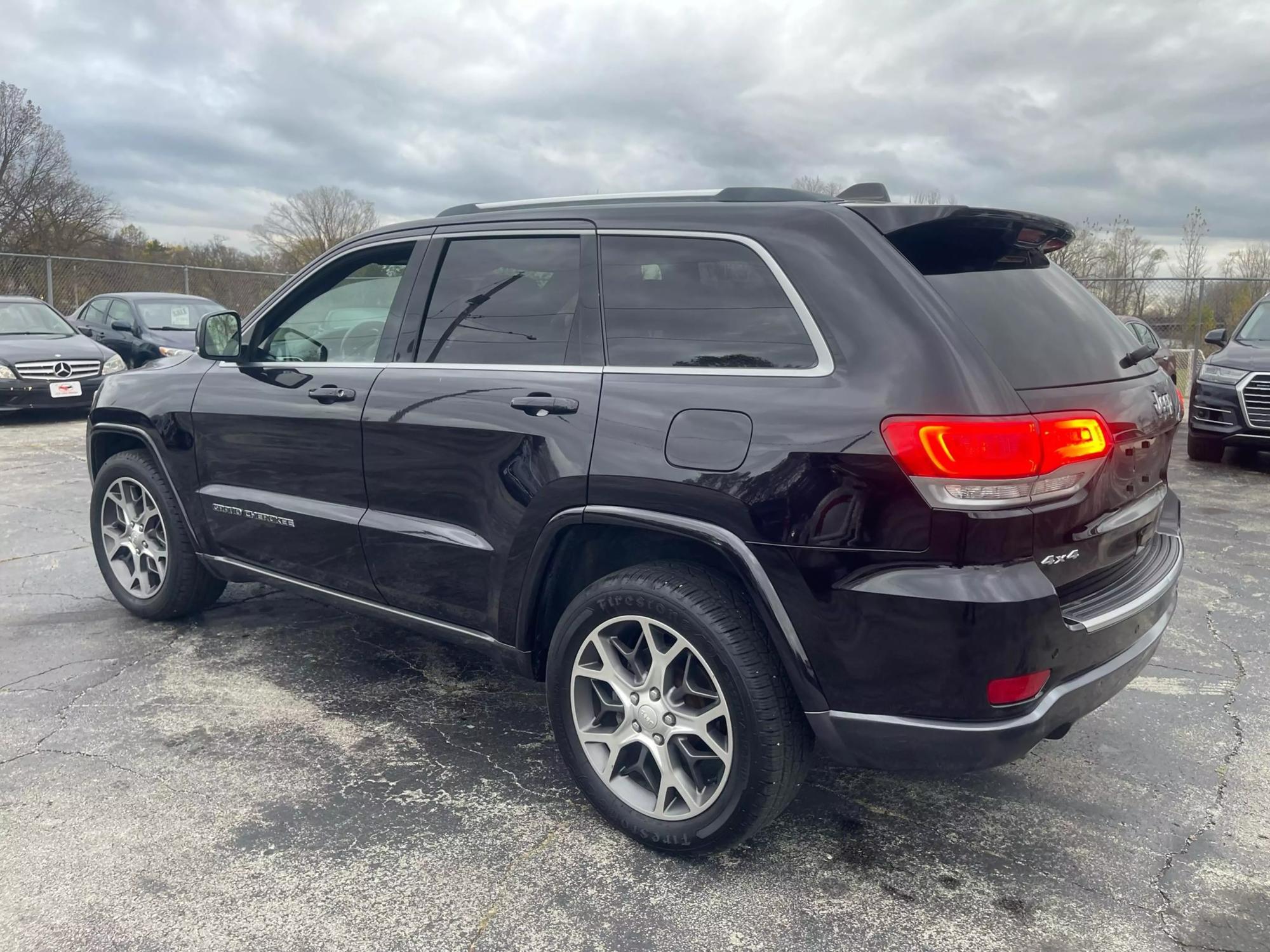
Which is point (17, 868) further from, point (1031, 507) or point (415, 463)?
point (1031, 507)

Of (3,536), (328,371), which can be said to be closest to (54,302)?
(3,536)

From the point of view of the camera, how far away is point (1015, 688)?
7.44 feet

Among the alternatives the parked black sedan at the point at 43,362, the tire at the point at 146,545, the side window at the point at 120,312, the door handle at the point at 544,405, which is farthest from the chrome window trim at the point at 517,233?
the side window at the point at 120,312

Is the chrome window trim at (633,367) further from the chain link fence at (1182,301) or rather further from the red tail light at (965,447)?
the chain link fence at (1182,301)

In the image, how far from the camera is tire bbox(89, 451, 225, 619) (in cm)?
426

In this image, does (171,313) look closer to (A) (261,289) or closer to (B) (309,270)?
(A) (261,289)

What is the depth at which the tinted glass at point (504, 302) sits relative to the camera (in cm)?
300

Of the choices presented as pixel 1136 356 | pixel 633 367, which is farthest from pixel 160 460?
pixel 1136 356

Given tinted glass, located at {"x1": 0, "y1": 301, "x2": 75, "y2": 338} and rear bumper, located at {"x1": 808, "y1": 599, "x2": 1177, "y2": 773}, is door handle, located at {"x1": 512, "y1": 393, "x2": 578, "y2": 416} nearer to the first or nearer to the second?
rear bumper, located at {"x1": 808, "y1": 599, "x2": 1177, "y2": 773}

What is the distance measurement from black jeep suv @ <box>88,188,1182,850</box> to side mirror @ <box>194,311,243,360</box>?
2.20ft

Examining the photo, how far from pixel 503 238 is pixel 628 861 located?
2013 mm

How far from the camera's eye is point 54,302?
19.4 m

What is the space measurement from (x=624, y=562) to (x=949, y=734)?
3.39ft

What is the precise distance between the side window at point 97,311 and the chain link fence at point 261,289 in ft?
8.74
